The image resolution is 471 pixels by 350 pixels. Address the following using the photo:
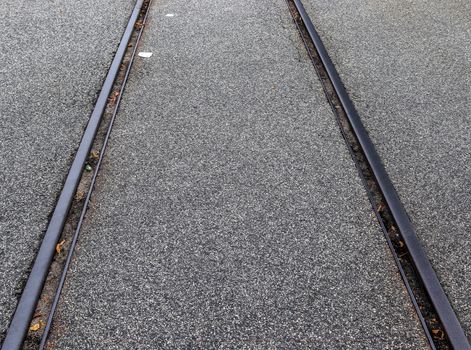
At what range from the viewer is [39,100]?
13.8 feet

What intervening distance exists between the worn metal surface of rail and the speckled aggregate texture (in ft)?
0.45

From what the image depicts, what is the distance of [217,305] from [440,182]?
1.86 meters

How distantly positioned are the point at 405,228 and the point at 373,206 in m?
0.27

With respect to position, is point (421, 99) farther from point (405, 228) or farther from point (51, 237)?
point (51, 237)

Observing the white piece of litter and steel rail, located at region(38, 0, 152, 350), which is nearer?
steel rail, located at region(38, 0, 152, 350)

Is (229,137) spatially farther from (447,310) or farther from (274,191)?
(447,310)

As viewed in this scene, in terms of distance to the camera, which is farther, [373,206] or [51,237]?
[373,206]

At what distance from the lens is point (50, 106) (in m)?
4.13

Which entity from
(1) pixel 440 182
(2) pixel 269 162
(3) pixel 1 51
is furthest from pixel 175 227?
(3) pixel 1 51

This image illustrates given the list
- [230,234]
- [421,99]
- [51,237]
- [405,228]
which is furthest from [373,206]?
[51,237]

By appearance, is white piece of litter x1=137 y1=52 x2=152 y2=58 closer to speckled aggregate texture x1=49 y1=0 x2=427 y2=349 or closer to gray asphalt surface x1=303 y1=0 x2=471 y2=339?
speckled aggregate texture x1=49 y1=0 x2=427 y2=349

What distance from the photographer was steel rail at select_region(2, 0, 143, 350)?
2420 mm

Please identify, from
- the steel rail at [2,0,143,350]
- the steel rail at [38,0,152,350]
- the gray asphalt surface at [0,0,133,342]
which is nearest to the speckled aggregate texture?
the steel rail at [38,0,152,350]

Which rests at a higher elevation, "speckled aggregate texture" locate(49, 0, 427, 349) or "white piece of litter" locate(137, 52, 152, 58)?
"white piece of litter" locate(137, 52, 152, 58)
